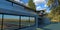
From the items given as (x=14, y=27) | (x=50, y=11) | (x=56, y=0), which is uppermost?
(x=56, y=0)

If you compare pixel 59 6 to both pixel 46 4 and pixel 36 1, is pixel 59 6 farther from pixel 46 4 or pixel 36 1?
pixel 36 1

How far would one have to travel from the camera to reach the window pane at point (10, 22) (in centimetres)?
634

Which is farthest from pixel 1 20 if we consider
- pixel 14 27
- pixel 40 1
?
pixel 40 1

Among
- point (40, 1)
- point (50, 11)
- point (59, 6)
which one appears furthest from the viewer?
point (40, 1)

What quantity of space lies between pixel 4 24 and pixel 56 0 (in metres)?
23.0

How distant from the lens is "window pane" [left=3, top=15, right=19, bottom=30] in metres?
6.34

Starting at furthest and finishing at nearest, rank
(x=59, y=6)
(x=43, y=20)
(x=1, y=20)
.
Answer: (x=59, y=6), (x=43, y=20), (x=1, y=20)

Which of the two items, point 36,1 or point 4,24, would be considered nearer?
point 4,24

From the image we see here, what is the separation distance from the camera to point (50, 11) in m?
30.0

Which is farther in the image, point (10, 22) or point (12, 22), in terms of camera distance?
point (12, 22)

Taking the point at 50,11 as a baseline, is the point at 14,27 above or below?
below

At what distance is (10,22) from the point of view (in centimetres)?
691

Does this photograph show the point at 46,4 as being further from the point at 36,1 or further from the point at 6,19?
the point at 6,19

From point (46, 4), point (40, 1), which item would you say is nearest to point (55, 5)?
point (46, 4)
